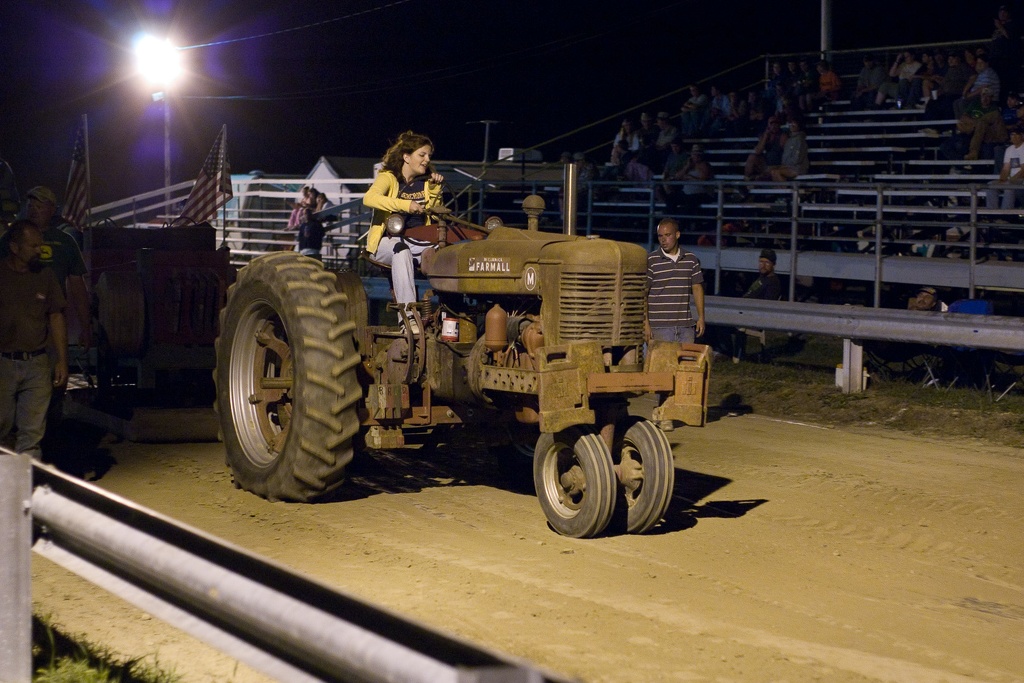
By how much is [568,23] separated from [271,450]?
1365 inches

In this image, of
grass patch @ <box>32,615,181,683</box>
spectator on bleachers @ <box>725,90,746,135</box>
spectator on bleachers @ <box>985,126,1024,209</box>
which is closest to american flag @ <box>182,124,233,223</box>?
spectator on bleachers @ <box>725,90,746,135</box>

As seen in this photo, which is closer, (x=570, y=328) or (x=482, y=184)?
(x=570, y=328)

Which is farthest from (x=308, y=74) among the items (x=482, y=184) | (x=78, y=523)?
(x=78, y=523)

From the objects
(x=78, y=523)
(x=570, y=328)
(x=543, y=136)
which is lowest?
(x=78, y=523)

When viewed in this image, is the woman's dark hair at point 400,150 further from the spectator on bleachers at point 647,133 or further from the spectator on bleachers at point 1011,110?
the spectator on bleachers at point 647,133

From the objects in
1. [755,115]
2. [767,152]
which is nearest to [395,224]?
[767,152]

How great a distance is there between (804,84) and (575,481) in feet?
55.8

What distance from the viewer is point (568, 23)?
41.5 m

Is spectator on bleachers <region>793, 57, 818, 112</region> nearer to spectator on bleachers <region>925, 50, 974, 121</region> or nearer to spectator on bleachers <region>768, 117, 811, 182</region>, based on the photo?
spectator on bleachers <region>768, 117, 811, 182</region>

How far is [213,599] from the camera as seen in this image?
345cm

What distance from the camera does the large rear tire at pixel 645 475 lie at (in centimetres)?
749

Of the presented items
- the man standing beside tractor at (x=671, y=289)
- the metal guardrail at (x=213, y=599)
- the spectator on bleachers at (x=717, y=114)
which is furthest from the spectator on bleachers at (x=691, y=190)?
the metal guardrail at (x=213, y=599)

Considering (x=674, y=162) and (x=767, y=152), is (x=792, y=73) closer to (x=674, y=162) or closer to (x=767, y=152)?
(x=767, y=152)

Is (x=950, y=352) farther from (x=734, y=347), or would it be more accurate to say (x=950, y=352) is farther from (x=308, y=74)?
(x=308, y=74)
